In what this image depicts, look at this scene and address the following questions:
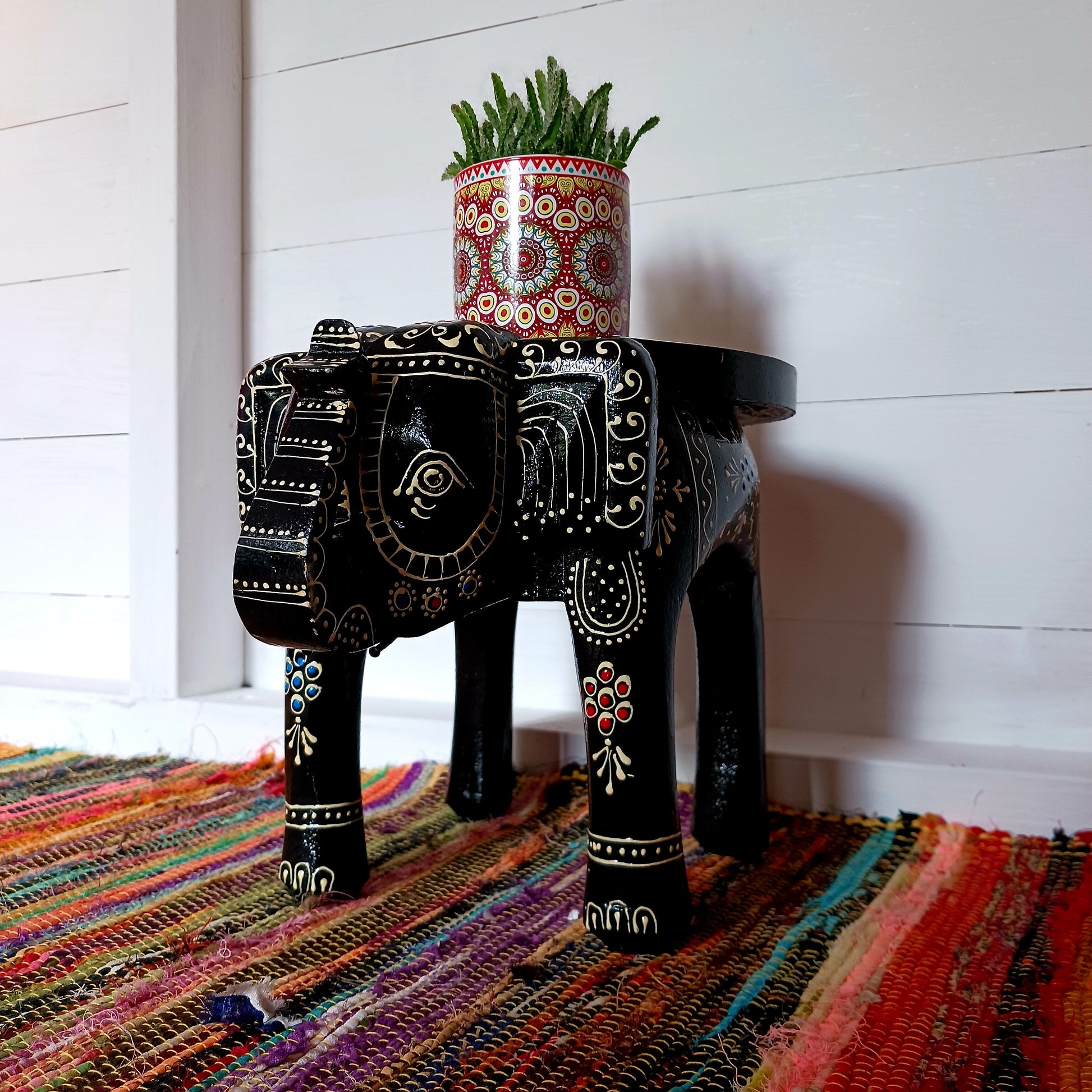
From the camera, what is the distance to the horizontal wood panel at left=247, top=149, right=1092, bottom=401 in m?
0.90

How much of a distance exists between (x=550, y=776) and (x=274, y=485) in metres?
0.52

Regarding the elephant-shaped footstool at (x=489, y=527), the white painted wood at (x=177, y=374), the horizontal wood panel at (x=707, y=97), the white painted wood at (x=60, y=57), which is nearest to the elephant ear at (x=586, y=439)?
the elephant-shaped footstool at (x=489, y=527)

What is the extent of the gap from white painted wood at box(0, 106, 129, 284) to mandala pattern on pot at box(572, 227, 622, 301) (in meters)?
0.84

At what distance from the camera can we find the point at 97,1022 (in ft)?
1.68

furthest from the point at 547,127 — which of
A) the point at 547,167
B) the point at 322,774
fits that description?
the point at 322,774

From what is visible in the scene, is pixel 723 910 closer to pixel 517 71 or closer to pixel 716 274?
pixel 716 274

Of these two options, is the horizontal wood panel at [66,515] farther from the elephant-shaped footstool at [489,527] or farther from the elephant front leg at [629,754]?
the elephant front leg at [629,754]

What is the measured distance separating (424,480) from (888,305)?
1.90ft

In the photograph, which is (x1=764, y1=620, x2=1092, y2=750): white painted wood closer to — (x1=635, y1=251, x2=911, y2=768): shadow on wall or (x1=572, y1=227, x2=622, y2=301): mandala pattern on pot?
(x1=635, y1=251, x2=911, y2=768): shadow on wall

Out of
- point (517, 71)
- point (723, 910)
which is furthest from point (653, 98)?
point (723, 910)

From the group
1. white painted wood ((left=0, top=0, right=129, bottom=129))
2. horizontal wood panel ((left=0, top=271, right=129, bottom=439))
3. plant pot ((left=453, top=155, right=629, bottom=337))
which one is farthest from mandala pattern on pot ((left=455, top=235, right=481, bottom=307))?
white painted wood ((left=0, top=0, right=129, bottom=129))

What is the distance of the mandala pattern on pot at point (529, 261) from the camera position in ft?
2.35

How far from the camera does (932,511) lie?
953 millimetres

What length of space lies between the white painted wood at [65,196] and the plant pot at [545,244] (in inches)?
30.8
